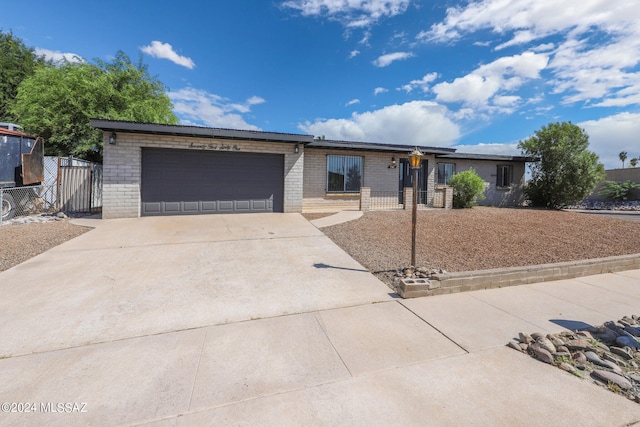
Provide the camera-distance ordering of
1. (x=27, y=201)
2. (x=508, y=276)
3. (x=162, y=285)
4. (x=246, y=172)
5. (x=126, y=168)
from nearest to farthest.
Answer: (x=162, y=285)
(x=508, y=276)
(x=126, y=168)
(x=27, y=201)
(x=246, y=172)

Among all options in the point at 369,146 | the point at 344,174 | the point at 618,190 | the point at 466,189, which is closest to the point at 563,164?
the point at 466,189

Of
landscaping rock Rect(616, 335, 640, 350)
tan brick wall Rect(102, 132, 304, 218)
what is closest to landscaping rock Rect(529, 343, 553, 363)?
landscaping rock Rect(616, 335, 640, 350)

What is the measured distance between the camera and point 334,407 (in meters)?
2.00

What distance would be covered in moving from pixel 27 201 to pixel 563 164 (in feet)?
80.1

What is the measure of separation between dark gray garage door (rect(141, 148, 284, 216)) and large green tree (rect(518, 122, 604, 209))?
14.9 meters

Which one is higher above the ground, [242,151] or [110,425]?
[242,151]

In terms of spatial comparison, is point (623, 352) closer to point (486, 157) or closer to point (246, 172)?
point (246, 172)

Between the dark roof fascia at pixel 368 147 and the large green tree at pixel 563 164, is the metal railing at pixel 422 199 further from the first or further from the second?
the large green tree at pixel 563 164

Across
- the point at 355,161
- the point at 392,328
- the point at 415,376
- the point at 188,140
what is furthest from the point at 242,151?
the point at 415,376

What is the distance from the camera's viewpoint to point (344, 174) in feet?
42.6

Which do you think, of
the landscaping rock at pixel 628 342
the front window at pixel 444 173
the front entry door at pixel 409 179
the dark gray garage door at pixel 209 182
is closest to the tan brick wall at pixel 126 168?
the dark gray garage door at pixel 209 182

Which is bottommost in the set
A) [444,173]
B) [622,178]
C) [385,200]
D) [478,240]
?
[478,240]

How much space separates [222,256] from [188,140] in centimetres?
624

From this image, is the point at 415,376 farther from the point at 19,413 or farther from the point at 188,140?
the point at 188,140
